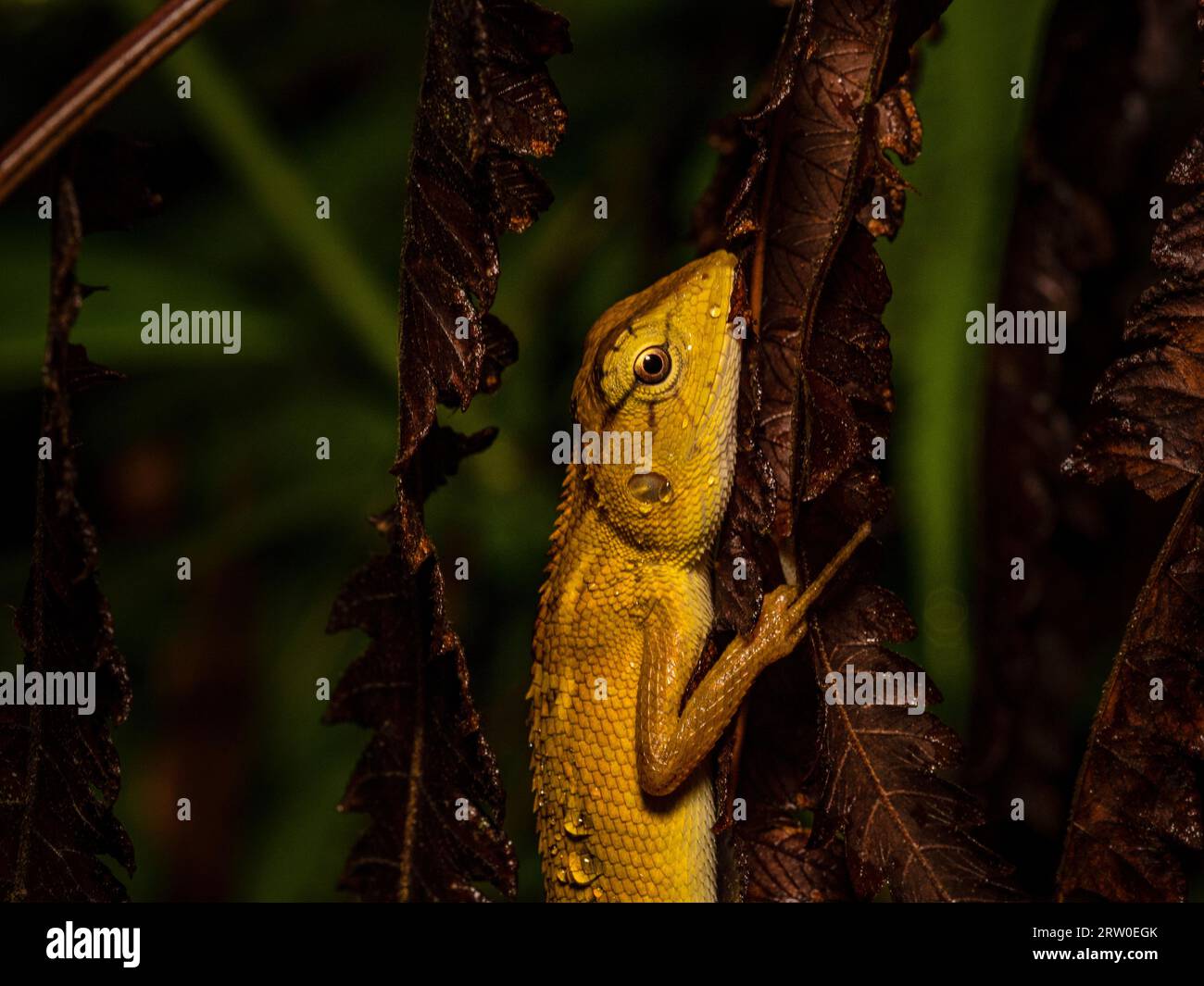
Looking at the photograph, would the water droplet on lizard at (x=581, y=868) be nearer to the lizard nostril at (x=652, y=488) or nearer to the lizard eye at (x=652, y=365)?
the lizard nostril at (x=652, y=488)

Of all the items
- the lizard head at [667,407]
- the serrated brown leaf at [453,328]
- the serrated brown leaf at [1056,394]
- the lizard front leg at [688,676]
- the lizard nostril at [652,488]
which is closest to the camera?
the serrated brown leaf at [453,328]

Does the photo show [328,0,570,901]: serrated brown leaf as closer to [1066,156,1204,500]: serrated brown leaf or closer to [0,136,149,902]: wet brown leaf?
[0,136,149,902]: wet brown leaf

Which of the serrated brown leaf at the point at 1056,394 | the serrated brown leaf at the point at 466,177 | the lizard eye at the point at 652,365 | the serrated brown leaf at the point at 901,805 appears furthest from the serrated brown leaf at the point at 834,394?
the serrated brown leaf at the point at 1056,394

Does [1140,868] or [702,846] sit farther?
[702,846]

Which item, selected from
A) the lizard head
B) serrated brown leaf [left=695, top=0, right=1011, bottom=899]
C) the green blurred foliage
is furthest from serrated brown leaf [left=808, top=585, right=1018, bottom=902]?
the green blurred foliage

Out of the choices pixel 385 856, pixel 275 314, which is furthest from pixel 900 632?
pixel 275 314

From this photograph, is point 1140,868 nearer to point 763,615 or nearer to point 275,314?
point 763,615

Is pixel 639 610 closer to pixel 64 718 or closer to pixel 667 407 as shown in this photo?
pixel 667 407
